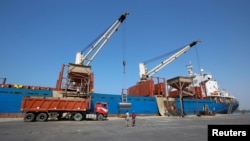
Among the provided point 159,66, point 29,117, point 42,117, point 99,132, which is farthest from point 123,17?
point 99,132

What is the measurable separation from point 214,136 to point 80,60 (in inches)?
1712

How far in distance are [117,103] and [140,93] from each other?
15689mm

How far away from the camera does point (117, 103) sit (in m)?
43.8

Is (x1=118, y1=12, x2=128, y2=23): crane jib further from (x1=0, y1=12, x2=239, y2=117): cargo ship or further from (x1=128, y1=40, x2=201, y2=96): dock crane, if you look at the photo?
(x1=128, y1=40, x2=201, y2=96): dock crane

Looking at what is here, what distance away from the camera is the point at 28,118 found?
24.1m

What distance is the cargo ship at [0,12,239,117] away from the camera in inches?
1353

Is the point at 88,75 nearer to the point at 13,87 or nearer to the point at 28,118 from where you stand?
the point at 13,87

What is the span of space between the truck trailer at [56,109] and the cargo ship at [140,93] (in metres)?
10.3

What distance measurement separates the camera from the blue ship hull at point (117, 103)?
105 ft

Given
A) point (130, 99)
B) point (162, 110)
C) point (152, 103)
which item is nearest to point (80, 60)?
point (130, 99)

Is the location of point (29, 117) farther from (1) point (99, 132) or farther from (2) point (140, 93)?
(2) point (140, 93)

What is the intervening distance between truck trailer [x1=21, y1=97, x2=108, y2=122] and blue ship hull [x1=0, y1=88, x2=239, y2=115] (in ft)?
30.7

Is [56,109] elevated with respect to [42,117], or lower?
elevated

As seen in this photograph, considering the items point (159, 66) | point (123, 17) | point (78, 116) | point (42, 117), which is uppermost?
point (123, 17)
